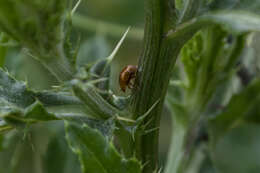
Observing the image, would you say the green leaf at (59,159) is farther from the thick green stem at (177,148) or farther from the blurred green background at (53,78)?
the thick green stem at (177,148)

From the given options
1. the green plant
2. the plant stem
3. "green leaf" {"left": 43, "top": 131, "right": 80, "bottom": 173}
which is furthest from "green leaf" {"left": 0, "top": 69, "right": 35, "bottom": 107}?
"green leaf" {"left": 43, "top": 131, "right": 80, "bottom": 173}

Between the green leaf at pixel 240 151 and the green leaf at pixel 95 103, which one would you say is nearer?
the green leaf at pixel 95 103

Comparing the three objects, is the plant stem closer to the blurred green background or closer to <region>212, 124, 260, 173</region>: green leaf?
the blurred green background

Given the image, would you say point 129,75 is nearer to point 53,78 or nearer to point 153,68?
point 153,68

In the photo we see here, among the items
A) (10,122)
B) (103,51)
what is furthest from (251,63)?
(10,122)

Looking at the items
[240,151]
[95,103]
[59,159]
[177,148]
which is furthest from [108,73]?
[240,151]

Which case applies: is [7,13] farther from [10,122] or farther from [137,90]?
[137,90]

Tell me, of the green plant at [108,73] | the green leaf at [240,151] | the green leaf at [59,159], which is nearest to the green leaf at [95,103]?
the green plant at [108,73]
